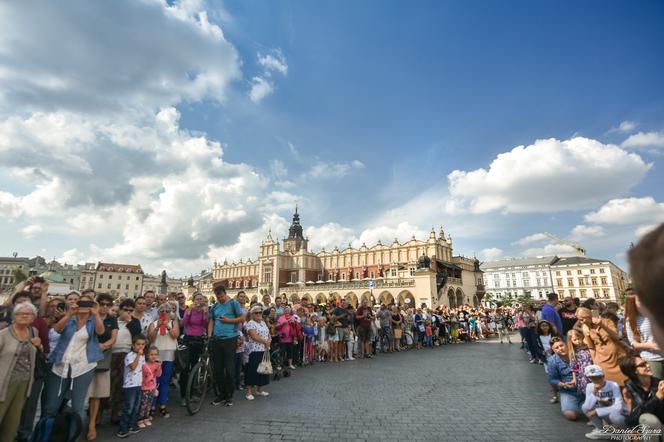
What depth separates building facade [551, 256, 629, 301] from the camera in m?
81.8

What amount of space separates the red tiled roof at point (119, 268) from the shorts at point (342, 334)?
350 ft

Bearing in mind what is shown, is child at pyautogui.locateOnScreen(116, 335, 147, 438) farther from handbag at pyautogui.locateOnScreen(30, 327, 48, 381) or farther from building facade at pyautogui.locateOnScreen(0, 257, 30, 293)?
building facade at pyautogui.locateOnScreen(0, 257, 30, 293)

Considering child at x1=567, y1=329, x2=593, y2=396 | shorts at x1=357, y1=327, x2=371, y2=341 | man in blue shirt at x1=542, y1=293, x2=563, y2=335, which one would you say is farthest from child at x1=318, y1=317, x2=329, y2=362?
child at x1=567, y1=329, x2=593, y2=396

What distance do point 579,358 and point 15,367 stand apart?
26.4ft

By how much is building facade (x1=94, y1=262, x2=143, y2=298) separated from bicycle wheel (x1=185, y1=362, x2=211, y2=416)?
352 ft

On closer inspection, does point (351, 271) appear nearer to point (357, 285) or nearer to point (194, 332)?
point (357, 285)

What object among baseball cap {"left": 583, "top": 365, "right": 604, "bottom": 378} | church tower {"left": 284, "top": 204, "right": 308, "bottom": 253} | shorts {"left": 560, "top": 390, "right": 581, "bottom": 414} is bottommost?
shorts {"left": 560, "top": 390, "right": 581, "bottom": 414}

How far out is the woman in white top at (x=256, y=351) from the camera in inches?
287

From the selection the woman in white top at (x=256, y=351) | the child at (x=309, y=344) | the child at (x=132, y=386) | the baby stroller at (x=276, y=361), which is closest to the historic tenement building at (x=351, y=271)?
the child at (x=309, y=344)

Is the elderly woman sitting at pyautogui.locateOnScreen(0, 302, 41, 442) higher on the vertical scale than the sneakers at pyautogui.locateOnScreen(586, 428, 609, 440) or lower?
higher

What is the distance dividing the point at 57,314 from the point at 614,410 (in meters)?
8.88

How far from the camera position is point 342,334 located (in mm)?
12953

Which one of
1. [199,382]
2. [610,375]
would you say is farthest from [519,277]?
[199,382]

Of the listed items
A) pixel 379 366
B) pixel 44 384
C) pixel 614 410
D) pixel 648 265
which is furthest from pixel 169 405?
pixel 648 265
